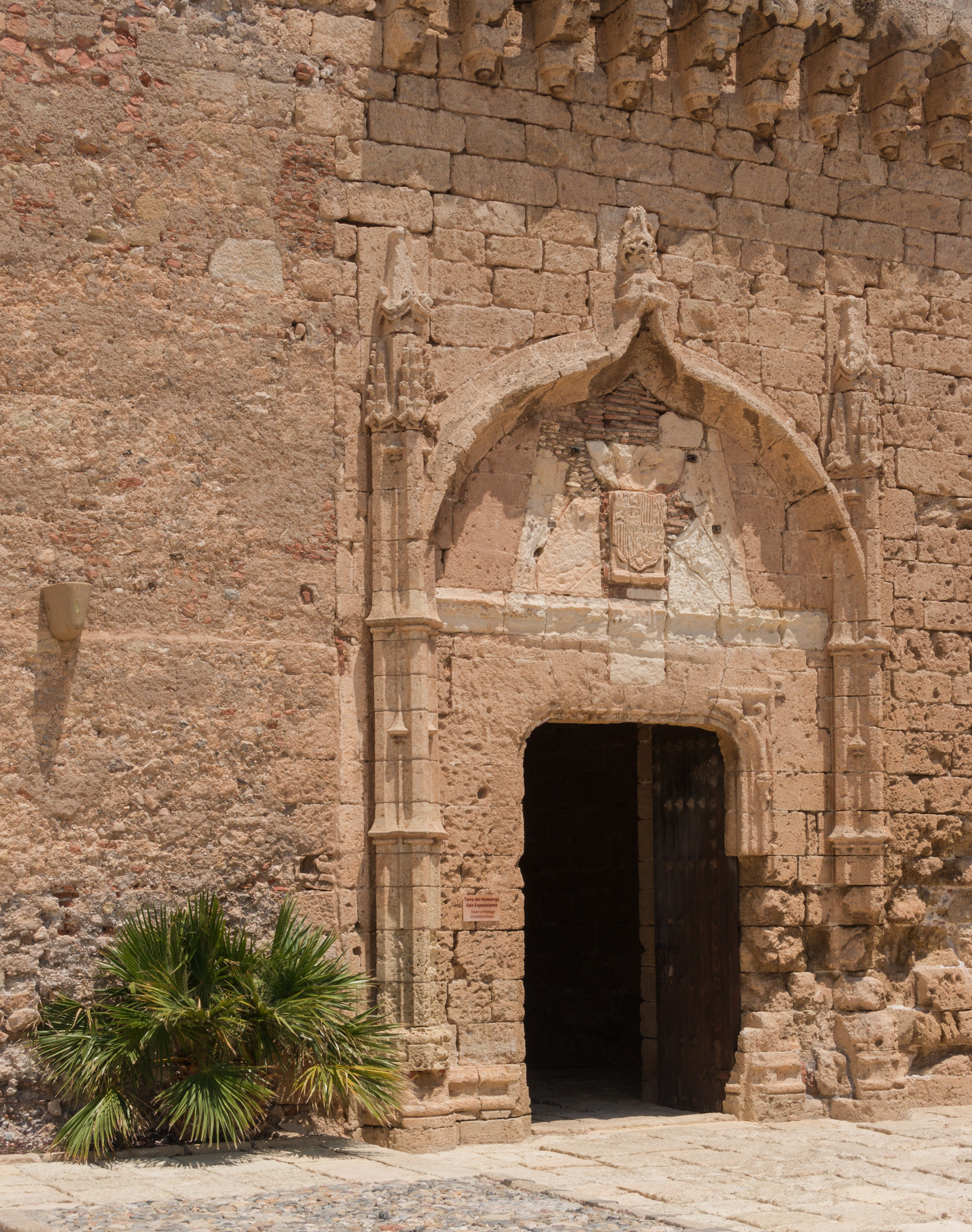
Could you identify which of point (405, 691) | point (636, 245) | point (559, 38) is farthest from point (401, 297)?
point (405, 691)

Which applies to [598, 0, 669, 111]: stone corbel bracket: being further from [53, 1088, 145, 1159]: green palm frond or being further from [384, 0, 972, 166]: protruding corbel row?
[53, 1088, 145, 1159]: green palm frond

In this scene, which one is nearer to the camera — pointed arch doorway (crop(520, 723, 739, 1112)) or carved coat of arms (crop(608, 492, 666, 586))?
carved coat of arms (crop(608, 492, 666, 586))

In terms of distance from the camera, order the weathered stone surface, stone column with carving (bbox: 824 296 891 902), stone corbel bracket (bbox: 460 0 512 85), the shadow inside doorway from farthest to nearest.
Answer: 1. stone column with carving (bbox: 824 296 891 902)
2. the shadow inside doorway
3. stone corbel bracket (bbox: 460 0 512 85)
4. the weathered stone surface

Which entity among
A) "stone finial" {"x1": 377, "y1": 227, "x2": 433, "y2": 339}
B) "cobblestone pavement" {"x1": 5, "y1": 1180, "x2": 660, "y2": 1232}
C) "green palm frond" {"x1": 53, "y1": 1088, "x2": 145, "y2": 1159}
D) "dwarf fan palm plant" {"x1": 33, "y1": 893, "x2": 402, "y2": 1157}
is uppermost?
"stone finial" {"x1": 377, "y1": 227, "x2": 433, "y2": 339}

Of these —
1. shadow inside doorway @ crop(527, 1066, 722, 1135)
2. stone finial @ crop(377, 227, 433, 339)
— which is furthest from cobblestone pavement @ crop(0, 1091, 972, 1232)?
stone finial @ crop(377, 227, 433, 339)

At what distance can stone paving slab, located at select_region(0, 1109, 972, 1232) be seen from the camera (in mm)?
5543

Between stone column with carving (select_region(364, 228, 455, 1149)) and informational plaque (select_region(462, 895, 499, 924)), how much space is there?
20cm

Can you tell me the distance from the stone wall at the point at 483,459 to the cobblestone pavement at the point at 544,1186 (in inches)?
21.3

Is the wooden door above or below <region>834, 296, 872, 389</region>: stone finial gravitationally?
below

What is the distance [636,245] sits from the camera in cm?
838

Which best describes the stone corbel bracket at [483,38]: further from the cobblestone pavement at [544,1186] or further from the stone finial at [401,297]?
the cobblestone pavement at [544,1186]

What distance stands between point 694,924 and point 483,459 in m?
2.72

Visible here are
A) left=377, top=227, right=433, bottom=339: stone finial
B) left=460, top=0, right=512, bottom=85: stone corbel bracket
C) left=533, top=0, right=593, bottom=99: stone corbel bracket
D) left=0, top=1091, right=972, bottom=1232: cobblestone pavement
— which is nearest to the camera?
left=0, top=1091, right=972, bottom=1232: cobblestone pavement

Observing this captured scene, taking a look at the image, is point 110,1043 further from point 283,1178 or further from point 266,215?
point 266,215
